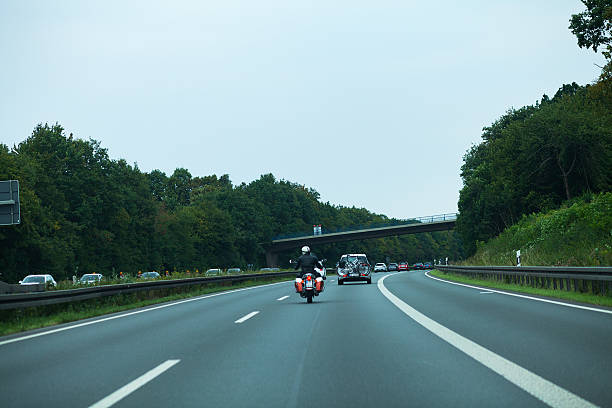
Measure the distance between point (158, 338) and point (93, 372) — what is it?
10.2 feet

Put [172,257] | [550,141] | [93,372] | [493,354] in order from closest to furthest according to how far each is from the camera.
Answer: [93,372] → [493,354] → [550,141] → [172,257]

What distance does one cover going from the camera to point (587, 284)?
16281mm

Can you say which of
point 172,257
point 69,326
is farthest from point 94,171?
point 69,326

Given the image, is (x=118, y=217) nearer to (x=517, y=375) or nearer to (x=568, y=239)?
(x=568, y=239)

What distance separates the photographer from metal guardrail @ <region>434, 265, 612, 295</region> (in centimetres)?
1436

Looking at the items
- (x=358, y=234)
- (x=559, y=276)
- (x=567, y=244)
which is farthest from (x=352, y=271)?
(x=358, y=234)

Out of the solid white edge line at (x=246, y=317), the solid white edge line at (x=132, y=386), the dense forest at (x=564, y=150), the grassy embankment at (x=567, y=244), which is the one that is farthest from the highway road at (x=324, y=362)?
the dense forest at (x=564, y=150)

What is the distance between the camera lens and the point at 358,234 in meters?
102

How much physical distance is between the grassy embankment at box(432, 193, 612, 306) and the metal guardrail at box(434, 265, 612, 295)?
0.59ft

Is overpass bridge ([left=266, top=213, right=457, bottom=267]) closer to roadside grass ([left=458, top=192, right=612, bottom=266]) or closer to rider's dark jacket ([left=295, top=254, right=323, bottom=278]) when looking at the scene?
roadside grass ([left=458, top=192, right=612, bottom=266])

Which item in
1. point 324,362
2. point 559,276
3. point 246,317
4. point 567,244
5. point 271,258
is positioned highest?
point 271,258

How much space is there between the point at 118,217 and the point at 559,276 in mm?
59455

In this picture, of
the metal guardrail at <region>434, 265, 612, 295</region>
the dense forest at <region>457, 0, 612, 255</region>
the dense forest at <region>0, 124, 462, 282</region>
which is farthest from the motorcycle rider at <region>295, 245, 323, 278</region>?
the dense forest at <region>457, 0, 612, 255</region>

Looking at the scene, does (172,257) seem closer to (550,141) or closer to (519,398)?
(550,141)
